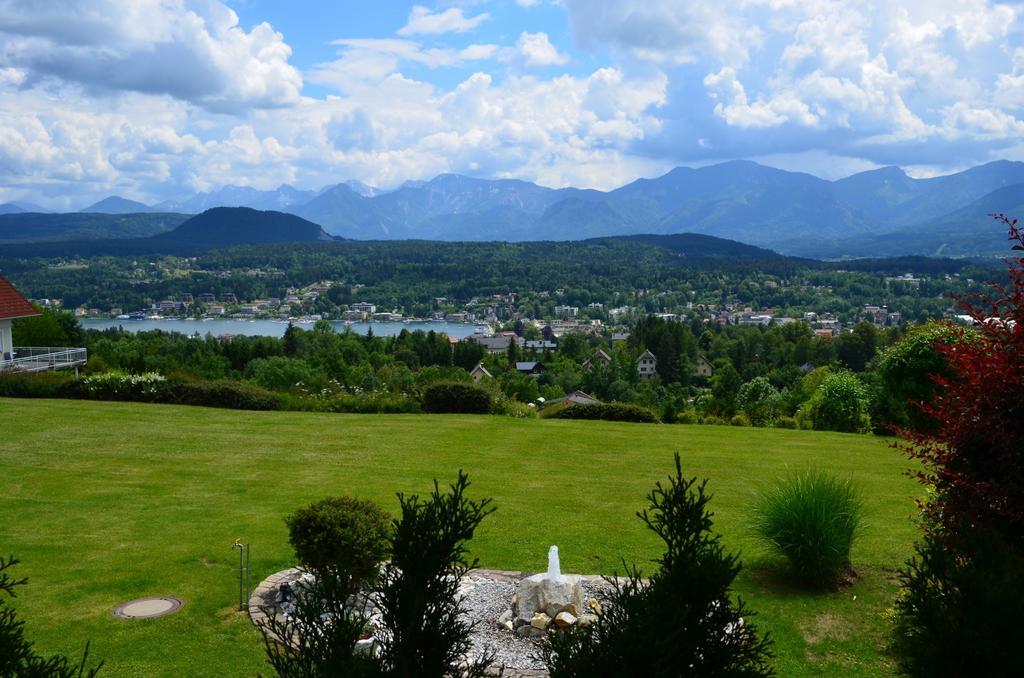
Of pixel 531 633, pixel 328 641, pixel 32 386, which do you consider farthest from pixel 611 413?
pixel 328 641

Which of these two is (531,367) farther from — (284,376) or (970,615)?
(970,615)

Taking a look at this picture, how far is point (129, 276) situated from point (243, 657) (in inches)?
6344

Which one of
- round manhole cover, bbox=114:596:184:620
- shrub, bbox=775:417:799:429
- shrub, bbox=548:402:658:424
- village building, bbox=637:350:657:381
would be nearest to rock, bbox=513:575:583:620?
round manhole cover, bbox=114:596:184:620

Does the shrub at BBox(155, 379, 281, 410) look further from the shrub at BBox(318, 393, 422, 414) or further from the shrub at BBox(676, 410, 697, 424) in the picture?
the shrub at BBox(676, 410, 697, 424)

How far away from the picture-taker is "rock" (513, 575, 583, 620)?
6.55 metres

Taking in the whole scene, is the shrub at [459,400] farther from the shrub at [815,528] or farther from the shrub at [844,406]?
the shrub at [815,528]

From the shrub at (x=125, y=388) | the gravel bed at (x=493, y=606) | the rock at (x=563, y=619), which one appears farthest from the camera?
the shrub at (x=125, y=388)

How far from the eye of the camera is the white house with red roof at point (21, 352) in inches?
842

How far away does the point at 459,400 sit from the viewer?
17766mm

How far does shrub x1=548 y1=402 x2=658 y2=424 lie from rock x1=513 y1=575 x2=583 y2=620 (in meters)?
10.8

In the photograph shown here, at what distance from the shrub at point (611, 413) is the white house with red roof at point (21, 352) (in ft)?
48.2

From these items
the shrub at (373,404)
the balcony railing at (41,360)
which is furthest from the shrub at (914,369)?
the balcony railing at (41,360)

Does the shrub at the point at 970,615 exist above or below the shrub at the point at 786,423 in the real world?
above

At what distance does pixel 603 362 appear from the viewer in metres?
72.1
